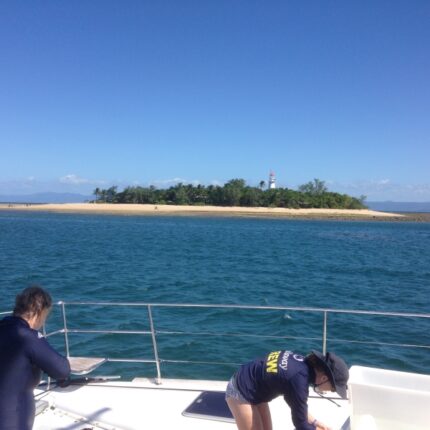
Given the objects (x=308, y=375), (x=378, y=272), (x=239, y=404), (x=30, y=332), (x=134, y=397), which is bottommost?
(x=378, y=272)

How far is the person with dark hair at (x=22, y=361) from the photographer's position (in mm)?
2730

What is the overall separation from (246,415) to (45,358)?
5.28 feet

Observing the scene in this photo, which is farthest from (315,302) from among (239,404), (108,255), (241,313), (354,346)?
(108,255)

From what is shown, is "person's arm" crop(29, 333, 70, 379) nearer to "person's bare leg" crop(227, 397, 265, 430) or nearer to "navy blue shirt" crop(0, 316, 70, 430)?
"navy blue shirt" crop(0, 316, 70, 430)

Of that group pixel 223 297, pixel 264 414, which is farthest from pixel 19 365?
pixel 223 297

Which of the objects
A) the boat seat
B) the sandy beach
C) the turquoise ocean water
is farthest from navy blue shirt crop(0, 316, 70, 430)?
the sandy beach

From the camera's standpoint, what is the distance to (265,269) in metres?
30.3

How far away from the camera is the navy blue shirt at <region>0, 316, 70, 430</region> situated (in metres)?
2.73

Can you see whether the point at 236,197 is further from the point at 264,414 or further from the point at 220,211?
the point at 264,414

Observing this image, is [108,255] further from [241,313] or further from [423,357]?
[423,357]

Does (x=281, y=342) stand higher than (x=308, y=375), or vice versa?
(x=308, y=375)

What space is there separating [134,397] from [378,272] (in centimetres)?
2764

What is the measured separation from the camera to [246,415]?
3.50 m

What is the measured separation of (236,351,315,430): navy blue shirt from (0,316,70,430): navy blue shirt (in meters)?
1.35
